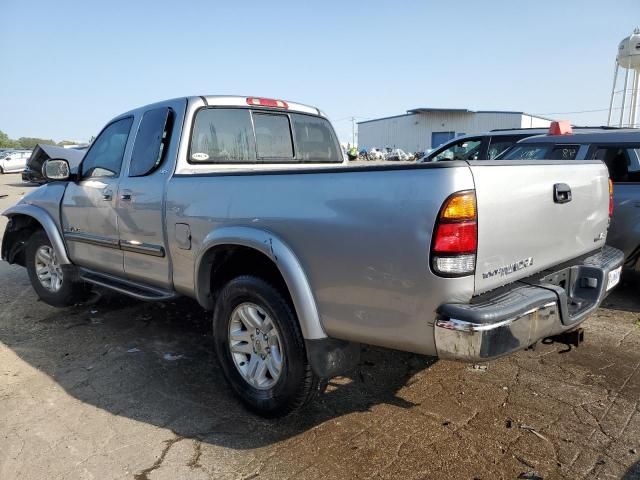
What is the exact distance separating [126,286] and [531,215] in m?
3.22

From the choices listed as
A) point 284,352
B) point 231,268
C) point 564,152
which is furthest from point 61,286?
point 564,152

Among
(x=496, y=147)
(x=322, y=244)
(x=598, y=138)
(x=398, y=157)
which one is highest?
(x=598, y=138)

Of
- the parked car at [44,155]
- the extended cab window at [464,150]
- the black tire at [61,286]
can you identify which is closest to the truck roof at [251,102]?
the black tire at [61,286]

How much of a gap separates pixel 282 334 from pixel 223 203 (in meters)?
0.91

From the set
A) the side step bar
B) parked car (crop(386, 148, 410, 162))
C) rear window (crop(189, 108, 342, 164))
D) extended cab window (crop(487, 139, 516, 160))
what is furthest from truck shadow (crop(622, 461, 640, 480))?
parked car (crop(386, 148, 410, 162))

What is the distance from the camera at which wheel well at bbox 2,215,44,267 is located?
5.22m

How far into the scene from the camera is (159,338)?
14.3 feet

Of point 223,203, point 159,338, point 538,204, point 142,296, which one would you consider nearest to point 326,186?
point 223,203

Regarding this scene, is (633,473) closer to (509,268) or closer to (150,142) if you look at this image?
(509,268)

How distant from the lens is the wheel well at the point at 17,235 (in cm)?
522

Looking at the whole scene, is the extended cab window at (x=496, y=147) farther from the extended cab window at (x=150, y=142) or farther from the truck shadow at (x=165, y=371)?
the extended cab window at (x=150, y=142)

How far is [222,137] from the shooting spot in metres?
3.89

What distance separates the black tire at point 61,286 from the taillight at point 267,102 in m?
2.47

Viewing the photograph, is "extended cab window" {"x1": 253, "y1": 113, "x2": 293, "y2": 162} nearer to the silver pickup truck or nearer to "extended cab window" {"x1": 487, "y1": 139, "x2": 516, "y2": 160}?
the silver pickup truck
